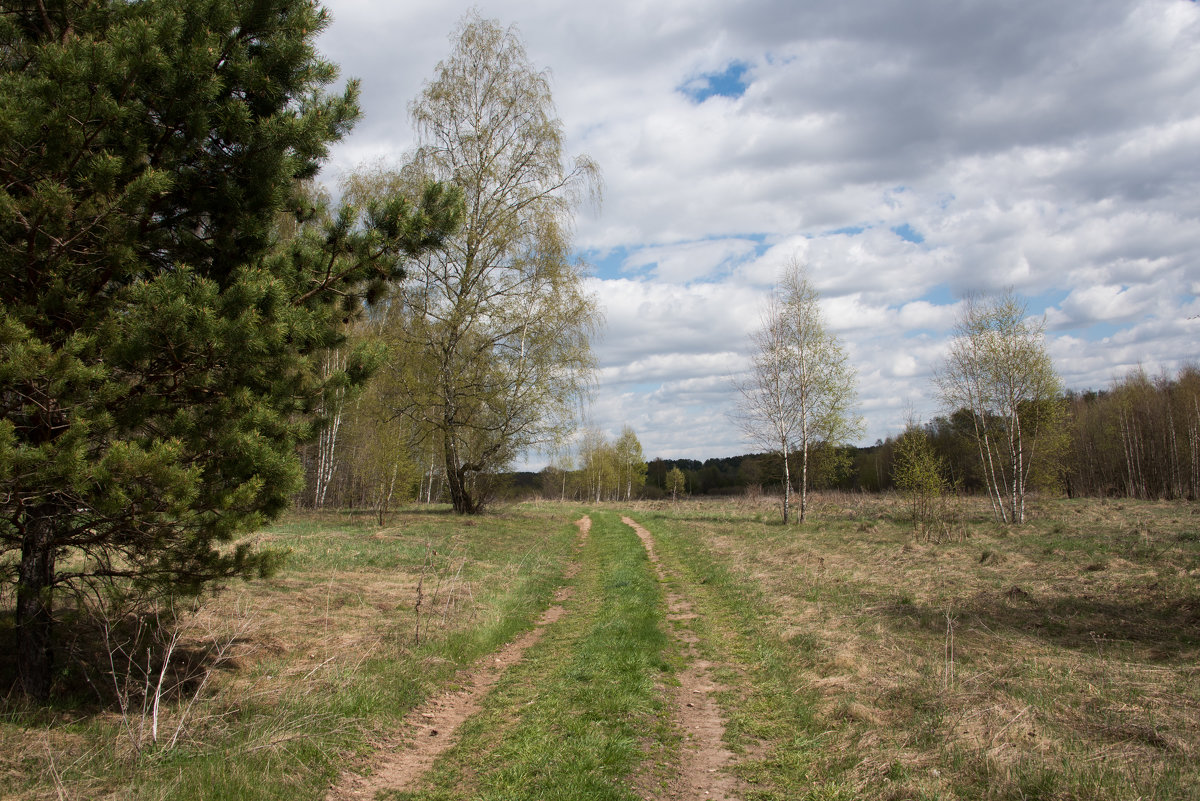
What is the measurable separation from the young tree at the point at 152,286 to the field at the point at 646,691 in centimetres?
119

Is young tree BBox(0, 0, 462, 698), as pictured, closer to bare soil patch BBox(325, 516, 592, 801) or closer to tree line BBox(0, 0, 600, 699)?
tree line BBox(0, 0, 600, 699)

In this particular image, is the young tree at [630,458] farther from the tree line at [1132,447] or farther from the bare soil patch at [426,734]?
the bare soil patch at [426,734]

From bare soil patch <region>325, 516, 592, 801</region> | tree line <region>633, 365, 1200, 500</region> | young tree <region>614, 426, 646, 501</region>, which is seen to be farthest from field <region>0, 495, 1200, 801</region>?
young tree <region>614, 426, 646, 501</region>

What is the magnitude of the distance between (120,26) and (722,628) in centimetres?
904

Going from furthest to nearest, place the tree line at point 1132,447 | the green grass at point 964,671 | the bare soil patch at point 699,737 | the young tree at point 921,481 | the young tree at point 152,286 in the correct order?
the tree line at point 1132,447, the young tree at point 921,481, the young tree at point 152,286, the bare soil patch at point 699,737, the green grass at point 964,671

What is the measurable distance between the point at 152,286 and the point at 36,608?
3.06 meters

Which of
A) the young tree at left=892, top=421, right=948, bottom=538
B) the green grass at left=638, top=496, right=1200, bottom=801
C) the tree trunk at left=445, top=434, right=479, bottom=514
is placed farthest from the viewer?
the tree trunk at left=445, top=434, right=479, bottom=514

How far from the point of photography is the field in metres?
4.08

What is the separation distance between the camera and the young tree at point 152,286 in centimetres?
432

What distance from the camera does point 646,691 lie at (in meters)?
5.96

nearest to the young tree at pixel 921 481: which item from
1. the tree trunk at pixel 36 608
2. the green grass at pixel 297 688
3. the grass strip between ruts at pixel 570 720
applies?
the green grass at pixel 297 688

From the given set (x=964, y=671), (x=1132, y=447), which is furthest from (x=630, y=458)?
(x=964, y=671)

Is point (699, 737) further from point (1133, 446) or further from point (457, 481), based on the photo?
point (1133, 446)

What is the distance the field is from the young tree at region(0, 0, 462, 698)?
119 centimetres
